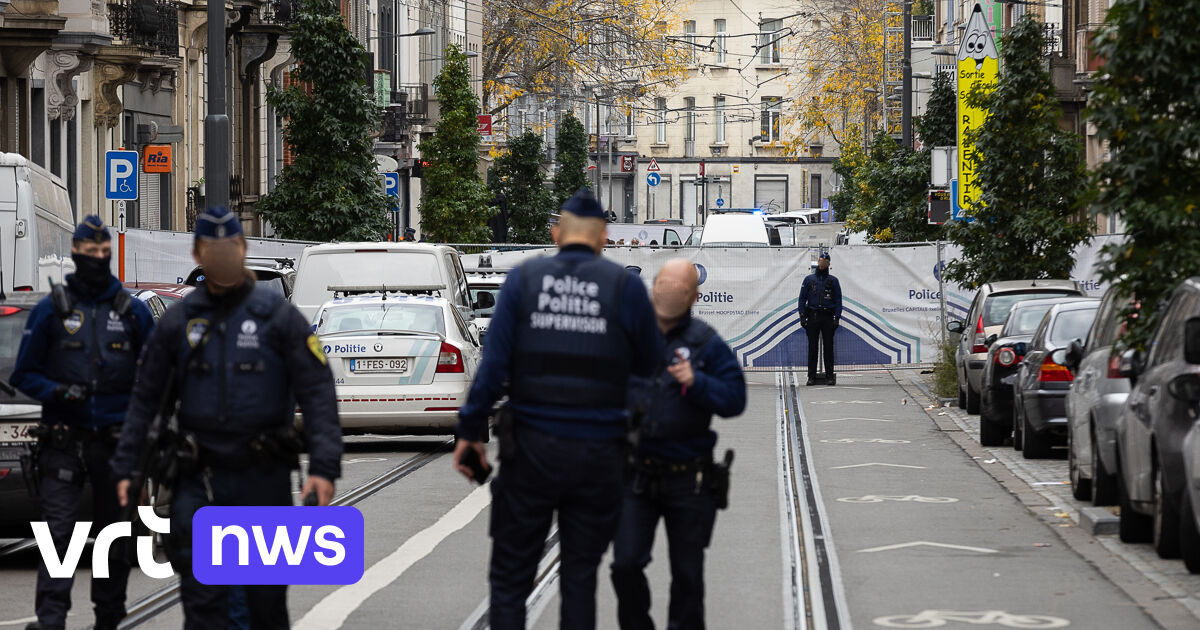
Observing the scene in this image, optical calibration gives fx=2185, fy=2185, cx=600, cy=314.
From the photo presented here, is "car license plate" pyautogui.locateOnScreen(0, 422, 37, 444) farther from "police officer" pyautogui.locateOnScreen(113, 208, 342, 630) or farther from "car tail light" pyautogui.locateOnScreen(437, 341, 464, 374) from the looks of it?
"car tail light" pyautogui.locateOnScreen(437, 341, 464, 374)

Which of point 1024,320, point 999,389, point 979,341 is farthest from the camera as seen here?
point 979,341

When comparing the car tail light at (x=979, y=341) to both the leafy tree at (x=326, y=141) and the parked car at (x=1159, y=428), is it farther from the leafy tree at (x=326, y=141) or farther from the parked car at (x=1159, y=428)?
the leafy tree at (x=326, y=141)

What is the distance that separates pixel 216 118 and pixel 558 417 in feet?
67.5

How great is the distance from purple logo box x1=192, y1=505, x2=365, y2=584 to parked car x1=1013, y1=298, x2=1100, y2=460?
11027 mm

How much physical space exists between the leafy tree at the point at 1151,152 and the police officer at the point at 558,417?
6901 millimetres

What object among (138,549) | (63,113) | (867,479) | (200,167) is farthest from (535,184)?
(138,549)

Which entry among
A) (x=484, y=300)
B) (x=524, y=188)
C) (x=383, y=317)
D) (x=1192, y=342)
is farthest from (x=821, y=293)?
(x=524, y=188)

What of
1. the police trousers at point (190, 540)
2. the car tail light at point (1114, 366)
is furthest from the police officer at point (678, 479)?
the car tail light at point (1114, 366)

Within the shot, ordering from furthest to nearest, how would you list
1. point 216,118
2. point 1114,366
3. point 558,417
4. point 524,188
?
point 524,188 → point 216,118 → point 1114,366 → point 558,417

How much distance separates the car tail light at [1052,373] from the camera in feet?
59.6

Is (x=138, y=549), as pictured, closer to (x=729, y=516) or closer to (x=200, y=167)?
(x=729, y=516)

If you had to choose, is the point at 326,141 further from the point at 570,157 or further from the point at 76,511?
the point at 570,157

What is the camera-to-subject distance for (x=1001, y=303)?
24734 mm

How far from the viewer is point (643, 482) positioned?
823cm
